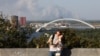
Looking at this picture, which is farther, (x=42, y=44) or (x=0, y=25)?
(x=0, y=25)

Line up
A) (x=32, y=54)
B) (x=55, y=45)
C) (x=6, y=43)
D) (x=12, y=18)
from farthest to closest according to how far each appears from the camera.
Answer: (x=12, y=18) < (x=6, y=43) < (x=32, y=54) < (x=55, y=45)

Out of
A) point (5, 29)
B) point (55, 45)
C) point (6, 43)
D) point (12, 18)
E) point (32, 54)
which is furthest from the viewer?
point (12, 18)

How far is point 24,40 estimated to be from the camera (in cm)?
1897

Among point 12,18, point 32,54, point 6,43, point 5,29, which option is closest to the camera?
point 32,54

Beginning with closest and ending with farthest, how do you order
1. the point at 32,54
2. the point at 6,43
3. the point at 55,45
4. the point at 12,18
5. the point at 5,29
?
the point at 55,45 → the point at 32,54 → the point at 6,43 → the point at 5,29 → the point at 12,18

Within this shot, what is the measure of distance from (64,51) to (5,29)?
5785 mm

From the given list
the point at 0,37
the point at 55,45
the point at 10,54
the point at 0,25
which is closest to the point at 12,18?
the point at 0,25

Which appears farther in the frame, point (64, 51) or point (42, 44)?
point (42, 44)

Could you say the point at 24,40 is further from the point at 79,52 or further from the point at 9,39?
the point at 79,52

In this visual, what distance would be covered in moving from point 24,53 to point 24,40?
4956mm

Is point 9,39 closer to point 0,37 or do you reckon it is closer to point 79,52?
point 0,37

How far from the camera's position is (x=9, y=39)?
1762 cm

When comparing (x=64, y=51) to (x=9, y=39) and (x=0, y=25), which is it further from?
(x=0, y=25)

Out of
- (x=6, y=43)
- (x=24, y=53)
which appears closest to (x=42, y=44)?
(x=6, y=43)
